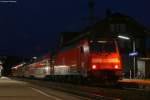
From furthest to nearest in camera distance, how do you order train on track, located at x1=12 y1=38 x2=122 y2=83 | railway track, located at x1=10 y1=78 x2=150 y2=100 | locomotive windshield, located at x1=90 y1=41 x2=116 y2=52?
1. locomotive windshield, located at x1=90 y1=41 x2=116 y2=52
2. train on track, located at x1=12 y1=38 x2=122 y2=83
3. railway track, located at x1=10 y1=78 x2=150 y2=100

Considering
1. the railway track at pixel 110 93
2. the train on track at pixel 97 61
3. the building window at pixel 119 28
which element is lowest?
the railway track at pixel 110 93

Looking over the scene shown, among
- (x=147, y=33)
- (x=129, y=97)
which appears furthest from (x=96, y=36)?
(x=147, y=33)

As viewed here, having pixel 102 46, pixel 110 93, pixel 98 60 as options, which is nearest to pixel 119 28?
pixel 102 46

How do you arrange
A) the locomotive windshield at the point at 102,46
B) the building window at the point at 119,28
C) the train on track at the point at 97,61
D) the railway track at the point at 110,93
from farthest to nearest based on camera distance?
the building window at the point at 119,28, the locomotive windshield at the point at 102,46, the train on track at the point at 97,61, the railway track at the point at 110,93

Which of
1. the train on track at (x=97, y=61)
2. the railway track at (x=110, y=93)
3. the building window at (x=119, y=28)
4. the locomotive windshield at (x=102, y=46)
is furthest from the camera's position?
the building window at (x=119, y=28)

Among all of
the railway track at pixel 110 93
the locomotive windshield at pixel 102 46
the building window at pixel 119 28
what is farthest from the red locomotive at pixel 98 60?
the building window at pixel 119 28

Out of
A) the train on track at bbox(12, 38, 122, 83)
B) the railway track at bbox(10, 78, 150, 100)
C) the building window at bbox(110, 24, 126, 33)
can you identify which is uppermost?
the building window at bbox(110, 24, 126, 33)

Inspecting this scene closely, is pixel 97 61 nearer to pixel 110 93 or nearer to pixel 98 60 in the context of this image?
pixel 98 60

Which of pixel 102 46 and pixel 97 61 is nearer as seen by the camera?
pixel 97 61

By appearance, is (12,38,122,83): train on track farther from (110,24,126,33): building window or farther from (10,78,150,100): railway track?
(110,24,126,33): building window

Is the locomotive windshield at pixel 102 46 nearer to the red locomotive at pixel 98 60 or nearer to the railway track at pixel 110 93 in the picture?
the red locomotive at pixel 98 60

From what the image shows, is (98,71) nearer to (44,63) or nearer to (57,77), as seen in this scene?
(57,77)

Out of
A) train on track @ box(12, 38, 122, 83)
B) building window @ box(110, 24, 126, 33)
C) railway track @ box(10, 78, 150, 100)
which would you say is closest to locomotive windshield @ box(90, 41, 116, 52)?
train on track @ box(12, 38, 122, 83)

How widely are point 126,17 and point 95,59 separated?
49433mm
